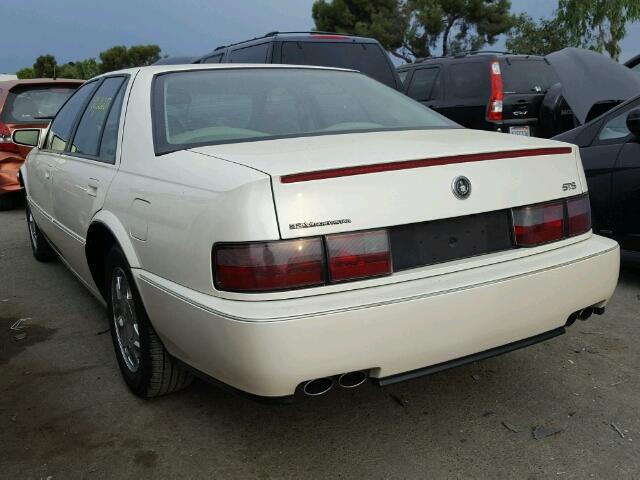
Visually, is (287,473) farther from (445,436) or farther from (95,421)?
(95,421)

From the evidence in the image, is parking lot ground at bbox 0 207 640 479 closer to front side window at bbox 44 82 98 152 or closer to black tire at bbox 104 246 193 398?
black tire at bbox 104 246 193 398

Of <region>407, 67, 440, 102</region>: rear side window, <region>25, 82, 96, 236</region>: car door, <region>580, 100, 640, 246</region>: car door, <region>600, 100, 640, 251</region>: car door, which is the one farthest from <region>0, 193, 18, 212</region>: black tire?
<region>600, 100, 640, 251</region>: car door

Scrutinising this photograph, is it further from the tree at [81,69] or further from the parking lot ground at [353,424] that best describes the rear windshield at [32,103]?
the tree at [81,69]

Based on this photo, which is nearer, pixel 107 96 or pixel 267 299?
pixel 267 299

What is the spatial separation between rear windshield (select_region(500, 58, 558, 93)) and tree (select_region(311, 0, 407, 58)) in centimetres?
3041

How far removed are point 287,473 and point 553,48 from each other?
1138 inches

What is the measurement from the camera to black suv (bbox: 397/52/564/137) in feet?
29.1

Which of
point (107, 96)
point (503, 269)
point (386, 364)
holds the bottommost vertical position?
point (386, 364)

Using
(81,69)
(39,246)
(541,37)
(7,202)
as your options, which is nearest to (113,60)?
(81,69)

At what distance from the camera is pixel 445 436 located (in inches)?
105

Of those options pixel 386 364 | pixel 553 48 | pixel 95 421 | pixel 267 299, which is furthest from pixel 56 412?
pixel 553 48

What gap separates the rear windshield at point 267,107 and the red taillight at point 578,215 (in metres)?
0.80

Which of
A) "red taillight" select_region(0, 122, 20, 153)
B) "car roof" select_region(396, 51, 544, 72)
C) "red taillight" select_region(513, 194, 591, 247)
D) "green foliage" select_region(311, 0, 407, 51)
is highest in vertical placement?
"green foliage" select_region(311, 0, 407, 51)

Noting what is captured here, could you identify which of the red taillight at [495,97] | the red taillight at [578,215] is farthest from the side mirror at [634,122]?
the red taillight at [495,97]
